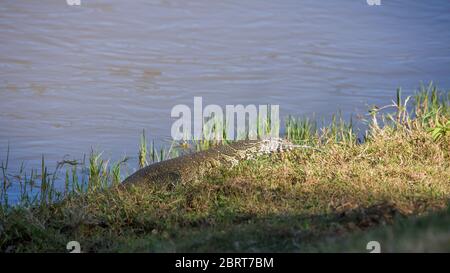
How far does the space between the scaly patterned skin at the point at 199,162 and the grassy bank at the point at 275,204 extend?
141 mm

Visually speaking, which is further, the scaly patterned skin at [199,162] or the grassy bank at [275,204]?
the scaly patterned skin at [199,162]

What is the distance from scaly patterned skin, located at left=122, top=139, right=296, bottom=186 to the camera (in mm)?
6789

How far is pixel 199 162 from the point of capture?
697 cm

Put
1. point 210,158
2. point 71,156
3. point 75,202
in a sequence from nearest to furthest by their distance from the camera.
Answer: point 75,202 < point 210,158 < point 71,156

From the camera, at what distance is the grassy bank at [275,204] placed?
4.99 metres

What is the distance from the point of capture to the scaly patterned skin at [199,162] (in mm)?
6789

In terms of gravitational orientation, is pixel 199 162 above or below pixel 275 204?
above

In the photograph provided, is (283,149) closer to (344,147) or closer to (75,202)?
(344,147)

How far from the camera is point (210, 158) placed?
278 inches

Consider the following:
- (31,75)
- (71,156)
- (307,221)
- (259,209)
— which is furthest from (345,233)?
(31,75)

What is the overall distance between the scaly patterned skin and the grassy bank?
14cm

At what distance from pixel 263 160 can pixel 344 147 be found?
2.24 ft

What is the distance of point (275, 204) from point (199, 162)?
3.87ft

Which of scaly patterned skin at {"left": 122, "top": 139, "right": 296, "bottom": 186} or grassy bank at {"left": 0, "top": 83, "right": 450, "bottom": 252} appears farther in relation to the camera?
scaly patterned skin at {"left": 122, "top": 139, "right": 296, "bottom": 186}
